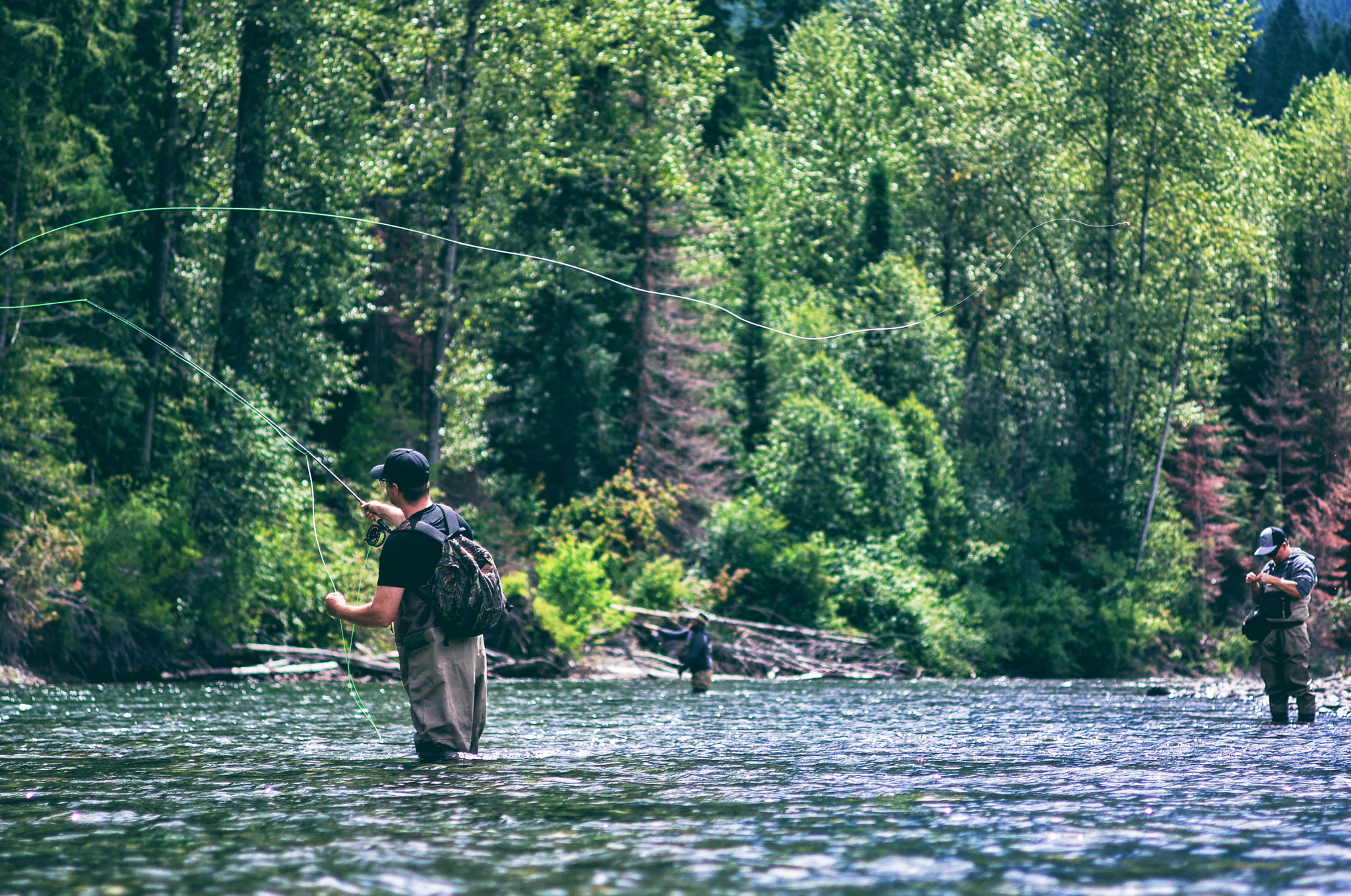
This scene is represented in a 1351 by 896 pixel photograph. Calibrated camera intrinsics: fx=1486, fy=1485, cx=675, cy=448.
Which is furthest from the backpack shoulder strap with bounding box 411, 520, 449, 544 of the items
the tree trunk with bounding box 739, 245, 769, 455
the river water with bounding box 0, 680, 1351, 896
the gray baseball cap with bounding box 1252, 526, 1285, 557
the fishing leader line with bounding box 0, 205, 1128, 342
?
the tree trunk with bounding box 739, 245, 769, 455

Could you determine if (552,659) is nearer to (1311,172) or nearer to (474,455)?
(474,455)

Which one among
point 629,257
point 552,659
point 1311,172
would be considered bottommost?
point 552,659

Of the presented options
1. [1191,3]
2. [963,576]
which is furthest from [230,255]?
[1191,3]

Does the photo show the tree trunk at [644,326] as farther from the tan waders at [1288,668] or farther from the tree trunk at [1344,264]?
the tan waders at [1288,668]

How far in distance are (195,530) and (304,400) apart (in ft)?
16.1

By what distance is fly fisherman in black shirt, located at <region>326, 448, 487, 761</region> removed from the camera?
7.83m

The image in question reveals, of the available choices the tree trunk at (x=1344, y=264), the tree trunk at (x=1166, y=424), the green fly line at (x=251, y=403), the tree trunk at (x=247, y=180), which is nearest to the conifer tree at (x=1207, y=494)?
the tree trunk at (x=1166, y=424)

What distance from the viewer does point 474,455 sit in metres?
31.6

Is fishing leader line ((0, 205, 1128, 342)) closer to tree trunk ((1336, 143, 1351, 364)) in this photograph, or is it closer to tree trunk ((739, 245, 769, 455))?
tree trunk ((739, 245, 769, 455))

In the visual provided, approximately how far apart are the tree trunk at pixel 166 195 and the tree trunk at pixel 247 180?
169 centimetres

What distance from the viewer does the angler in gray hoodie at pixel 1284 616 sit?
12695mm

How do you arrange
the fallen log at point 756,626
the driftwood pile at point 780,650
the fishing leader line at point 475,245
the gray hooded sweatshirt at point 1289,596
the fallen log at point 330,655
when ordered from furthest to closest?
the fallen log at point 756,626 < the driftwood pile at point 780,650 < the fallen log at point 330,655 < the fishing leader line at point 475,245 < the gray hooded sweatshirt at point 1289,596

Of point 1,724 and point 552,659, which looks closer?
point 1,724

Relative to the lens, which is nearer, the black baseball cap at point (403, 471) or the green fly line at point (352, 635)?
the black baseball cap at point (403, 471)
